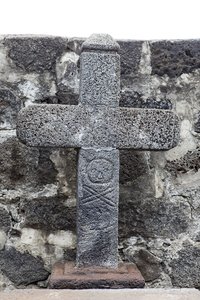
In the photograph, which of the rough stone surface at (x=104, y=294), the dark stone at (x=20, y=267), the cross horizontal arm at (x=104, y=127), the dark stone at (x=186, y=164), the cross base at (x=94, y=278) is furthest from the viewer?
the dark stone at (x=186, y=164)

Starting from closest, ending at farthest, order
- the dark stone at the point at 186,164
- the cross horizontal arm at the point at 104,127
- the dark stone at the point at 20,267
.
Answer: the cross horizontal arm at the point at 104,127 → the dark stone at the point at 20,267 → the dark stone at the point at 186,164

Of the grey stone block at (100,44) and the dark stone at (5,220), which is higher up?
the grey stone block at (100,44)

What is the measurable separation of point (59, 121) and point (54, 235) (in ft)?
2.06

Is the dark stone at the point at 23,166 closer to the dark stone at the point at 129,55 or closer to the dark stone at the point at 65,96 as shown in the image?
the dark stone at the point at 65,96

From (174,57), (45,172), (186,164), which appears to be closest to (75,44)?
(174,57)

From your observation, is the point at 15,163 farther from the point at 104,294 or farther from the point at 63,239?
the point at 104,294

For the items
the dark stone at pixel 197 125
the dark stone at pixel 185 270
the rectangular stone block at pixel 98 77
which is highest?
the rectangular stone block at pixel 98 77

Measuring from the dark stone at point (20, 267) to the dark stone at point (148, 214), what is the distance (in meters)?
0.45

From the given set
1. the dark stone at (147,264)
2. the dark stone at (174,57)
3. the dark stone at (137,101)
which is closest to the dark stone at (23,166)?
the dark stone at (137,101)

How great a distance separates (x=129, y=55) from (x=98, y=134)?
0.56 metres

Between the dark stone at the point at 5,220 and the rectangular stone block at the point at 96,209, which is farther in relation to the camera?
the dark stone at the point at 5,220

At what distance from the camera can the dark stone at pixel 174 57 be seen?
109 inches

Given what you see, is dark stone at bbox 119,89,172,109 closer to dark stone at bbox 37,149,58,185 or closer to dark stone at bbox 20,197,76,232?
dark stone at bbox 37,149,58,185

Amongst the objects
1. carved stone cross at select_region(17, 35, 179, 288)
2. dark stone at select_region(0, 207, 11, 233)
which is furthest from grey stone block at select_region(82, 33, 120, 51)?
dark stone at select_region(0, 207, 11, 233)
